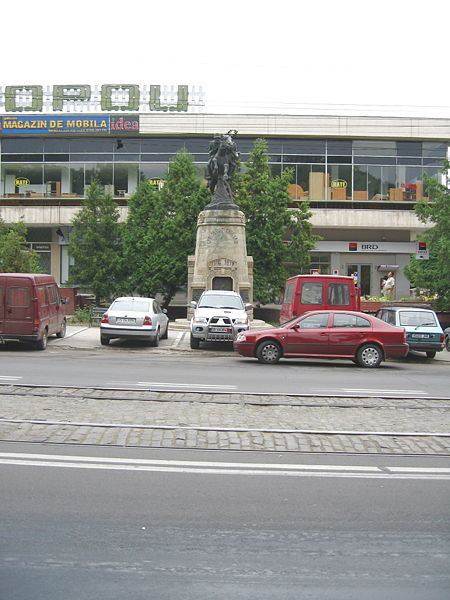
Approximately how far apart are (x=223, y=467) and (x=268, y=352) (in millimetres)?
10234

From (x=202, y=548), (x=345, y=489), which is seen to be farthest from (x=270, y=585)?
(x=345, y=489)

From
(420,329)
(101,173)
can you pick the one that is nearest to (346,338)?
(420,329)

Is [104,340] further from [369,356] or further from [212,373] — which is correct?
[369,356]

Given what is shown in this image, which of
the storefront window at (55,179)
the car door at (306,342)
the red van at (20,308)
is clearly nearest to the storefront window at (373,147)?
the storefront window at (55,179)

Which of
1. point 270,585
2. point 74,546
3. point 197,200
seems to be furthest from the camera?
point 197,200

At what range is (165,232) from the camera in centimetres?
3753

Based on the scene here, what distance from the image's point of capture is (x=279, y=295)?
38281 mm

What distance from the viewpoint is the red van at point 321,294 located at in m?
22.2

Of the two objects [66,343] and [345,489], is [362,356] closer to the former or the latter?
[66,343]

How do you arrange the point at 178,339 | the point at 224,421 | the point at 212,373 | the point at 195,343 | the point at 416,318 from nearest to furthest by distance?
the point at 224,421 → the point at 212,373 → the point at 416,318 → the point at 195,343 → the point at 178,339

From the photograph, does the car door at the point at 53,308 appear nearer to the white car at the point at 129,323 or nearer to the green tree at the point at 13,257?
the white car at the point at 129,323

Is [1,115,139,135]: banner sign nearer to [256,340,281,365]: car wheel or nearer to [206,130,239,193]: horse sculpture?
[206,130,239,193]: horse sculpture

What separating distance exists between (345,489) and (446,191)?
2234 cm

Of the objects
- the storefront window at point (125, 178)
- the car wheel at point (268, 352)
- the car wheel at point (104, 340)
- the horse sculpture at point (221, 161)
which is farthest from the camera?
the storefront window at point (125, 178)
